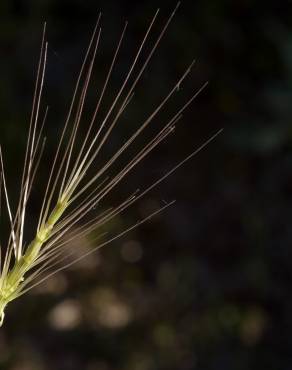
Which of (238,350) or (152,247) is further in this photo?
(152,247)

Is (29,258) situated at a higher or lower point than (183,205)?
higher

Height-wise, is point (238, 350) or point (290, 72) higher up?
point (290, 72)

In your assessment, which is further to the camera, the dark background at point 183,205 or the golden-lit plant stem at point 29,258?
the dark background at point 183,205

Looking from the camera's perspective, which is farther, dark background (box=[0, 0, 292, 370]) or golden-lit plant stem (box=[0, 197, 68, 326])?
dark background (box=[0, 0, 292, 370])

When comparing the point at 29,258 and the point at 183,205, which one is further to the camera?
the point at 183,205

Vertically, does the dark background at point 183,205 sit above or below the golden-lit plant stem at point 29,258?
below

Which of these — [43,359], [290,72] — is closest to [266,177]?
[290,72]

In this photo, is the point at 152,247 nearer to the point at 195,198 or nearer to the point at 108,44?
the point at 195,198

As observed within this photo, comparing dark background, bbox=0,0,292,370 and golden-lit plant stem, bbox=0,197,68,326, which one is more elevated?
golden-lit plant stem, bbox=0,197,68,326
